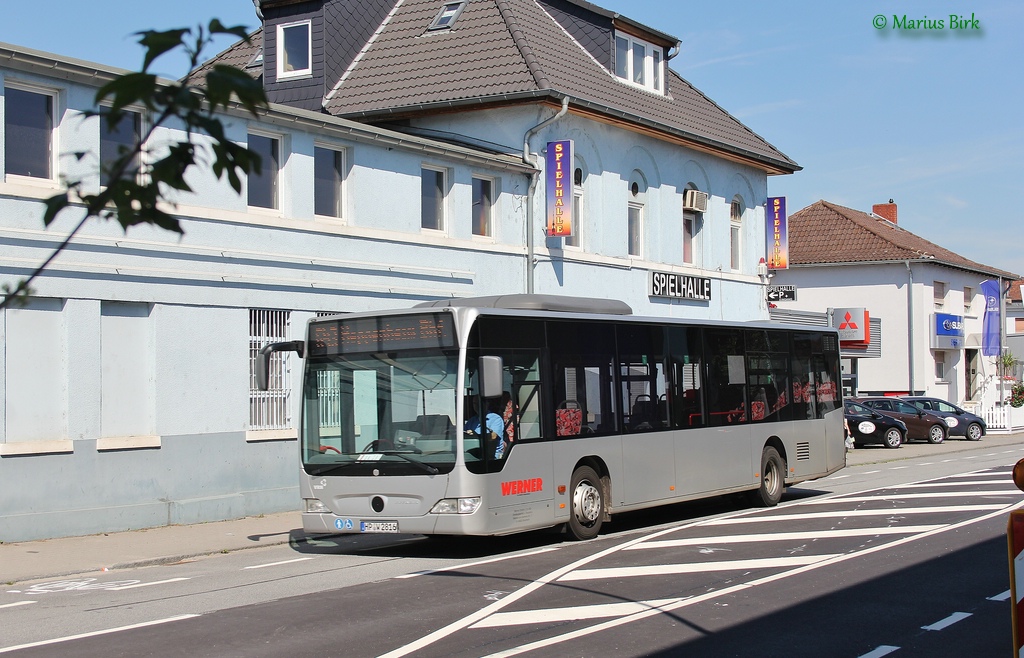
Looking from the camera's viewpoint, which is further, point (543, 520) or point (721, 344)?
point (721, 344)

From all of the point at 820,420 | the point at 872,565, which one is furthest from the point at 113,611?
the point at 820,420

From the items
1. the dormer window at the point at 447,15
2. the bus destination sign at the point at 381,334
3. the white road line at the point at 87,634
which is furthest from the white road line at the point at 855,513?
the dormer window at the point at 447,15

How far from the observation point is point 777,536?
1424 centimetres

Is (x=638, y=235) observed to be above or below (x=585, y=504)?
above

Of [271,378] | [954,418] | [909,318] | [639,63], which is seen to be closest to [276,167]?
[271,378]

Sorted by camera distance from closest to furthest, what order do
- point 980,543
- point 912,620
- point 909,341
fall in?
1. point 912,620
2. point 980,543
3. point 909,341

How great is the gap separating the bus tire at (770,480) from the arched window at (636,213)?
9.09 m

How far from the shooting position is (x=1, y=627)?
932 centimetres

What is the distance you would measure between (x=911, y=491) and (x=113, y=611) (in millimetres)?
14527

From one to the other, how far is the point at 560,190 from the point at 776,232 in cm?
1068

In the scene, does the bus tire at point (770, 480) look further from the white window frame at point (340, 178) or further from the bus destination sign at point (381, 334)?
the white window frame at point (340, 178)

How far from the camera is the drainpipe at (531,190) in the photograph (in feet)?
76.0

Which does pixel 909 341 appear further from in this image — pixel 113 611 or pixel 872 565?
pixel 113 611

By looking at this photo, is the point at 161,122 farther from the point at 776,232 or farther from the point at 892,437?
the point at 892,437
